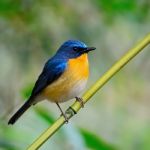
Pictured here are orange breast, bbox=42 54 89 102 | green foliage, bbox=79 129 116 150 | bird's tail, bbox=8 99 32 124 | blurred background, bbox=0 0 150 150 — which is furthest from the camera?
blurred background, bbox=0 0 150 150

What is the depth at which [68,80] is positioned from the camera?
371 centimetres

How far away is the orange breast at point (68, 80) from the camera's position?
3.64 m

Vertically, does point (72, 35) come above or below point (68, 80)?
above

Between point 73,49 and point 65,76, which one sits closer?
point 73,49

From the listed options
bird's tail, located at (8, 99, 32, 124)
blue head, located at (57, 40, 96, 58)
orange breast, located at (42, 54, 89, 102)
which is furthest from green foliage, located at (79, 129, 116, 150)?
orange breast, located at (42, 54, 89, 102)

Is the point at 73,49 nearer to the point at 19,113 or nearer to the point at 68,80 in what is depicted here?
the point at 68,80

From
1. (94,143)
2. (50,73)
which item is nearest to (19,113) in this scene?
(50,73)

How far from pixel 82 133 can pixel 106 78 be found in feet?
1.37

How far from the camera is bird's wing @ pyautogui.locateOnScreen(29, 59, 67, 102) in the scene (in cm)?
356

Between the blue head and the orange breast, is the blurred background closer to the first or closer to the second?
the orange breast

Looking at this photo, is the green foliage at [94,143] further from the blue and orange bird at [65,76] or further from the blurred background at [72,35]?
the blue and orange bird at [65,76]

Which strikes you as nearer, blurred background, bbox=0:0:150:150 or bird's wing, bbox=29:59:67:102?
bird's wing, bbox=29:59:67:102

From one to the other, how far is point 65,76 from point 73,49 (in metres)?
0.21

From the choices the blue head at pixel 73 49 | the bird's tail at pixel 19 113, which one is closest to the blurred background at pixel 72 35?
the bird's tail at pixel 19 113
